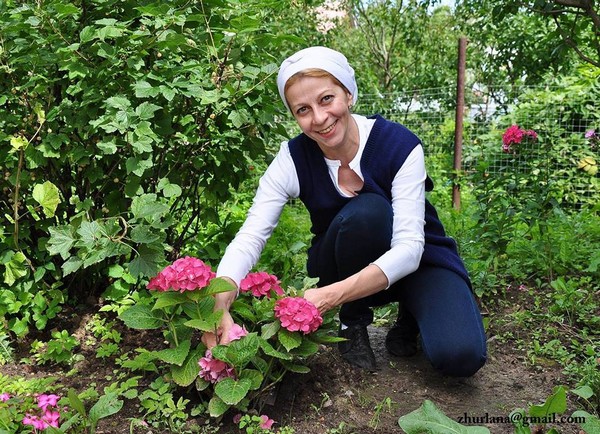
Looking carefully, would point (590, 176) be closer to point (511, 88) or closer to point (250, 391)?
point (511, 88)

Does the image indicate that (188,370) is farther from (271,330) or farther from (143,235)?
(143,235)

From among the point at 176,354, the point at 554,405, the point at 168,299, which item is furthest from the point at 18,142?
the point at 554,405

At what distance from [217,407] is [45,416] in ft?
1.83

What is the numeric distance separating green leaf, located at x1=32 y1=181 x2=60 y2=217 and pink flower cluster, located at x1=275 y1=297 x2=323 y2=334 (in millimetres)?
1080

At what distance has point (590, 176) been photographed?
663 centimetres


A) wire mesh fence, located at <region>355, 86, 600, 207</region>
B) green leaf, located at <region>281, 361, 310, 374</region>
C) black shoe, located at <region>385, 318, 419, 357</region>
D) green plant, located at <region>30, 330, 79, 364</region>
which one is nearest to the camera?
green leaf, located at <region>281, 361, 310, 374</region>

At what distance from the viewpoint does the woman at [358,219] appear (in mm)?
2365

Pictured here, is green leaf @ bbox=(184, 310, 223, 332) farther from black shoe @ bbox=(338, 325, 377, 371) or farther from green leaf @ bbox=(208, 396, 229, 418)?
black shoe @ bbox=(338, 325, 377, 371)

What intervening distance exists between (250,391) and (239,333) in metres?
0.22

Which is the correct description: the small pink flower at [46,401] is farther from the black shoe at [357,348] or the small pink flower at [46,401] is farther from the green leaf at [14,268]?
the black shoe at [357,348]

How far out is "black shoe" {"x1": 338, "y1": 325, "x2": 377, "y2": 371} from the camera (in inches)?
106

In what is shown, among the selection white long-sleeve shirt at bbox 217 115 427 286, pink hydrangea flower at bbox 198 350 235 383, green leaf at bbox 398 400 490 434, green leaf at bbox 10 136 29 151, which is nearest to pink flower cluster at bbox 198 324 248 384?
pink hydrangea flower at bbox 198 350 235 383

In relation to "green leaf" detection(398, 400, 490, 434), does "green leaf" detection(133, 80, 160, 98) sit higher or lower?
higher

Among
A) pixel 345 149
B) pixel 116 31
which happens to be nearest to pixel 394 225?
pixel 345 149
